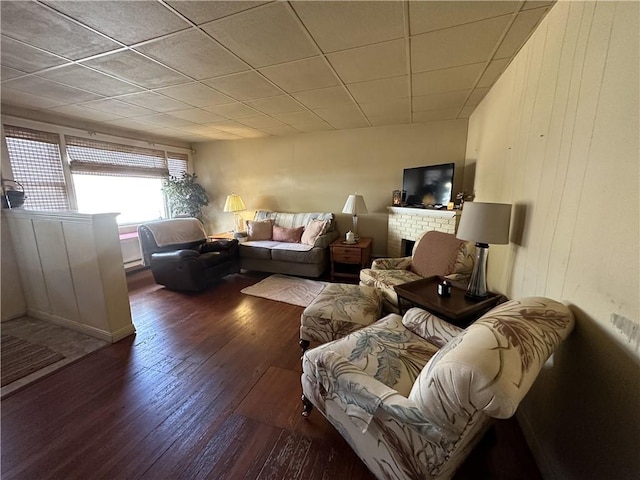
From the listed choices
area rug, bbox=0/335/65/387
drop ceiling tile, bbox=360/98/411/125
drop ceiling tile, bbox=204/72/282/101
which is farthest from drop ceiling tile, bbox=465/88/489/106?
area rug, bbox=0/335/65/387

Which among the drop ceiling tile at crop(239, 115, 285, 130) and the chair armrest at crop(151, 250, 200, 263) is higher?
the drop ceiling tile at crop(239, 115, 285, 130)

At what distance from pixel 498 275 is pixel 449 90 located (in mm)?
1898

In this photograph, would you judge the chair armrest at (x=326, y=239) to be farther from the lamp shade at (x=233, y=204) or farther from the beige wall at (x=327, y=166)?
the lamp shade at (x=233, y=204)

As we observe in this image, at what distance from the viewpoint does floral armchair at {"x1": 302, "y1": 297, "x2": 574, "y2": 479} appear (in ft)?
2.25

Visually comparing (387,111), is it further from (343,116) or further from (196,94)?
(196,94)

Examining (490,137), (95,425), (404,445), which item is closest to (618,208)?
(404,445)

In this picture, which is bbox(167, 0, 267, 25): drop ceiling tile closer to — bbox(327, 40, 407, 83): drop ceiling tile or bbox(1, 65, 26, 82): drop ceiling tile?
bbox(327, 40, 407, 83): drop ceiling tile

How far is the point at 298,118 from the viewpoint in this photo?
3.55 m

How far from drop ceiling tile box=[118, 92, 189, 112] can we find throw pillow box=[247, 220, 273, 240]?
6.32 ft

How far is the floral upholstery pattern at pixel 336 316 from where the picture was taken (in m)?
1.81

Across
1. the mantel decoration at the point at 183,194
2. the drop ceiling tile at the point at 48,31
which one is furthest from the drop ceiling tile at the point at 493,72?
the mantel decoration at the point at 183,194

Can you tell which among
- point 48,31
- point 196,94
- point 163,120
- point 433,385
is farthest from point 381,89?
point 163,120

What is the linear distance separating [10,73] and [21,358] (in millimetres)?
2370

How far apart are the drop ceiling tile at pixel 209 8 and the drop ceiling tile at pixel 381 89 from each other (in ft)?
4.19
